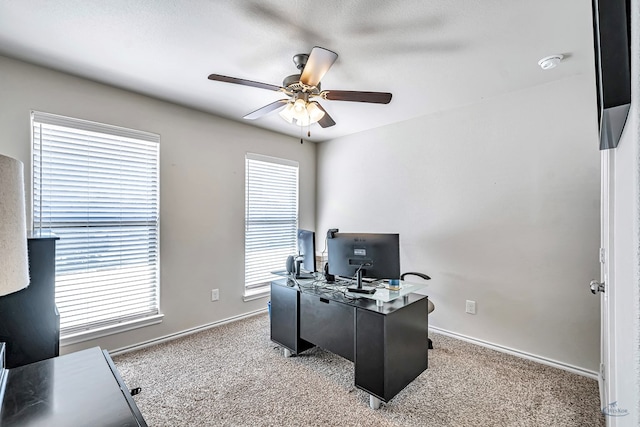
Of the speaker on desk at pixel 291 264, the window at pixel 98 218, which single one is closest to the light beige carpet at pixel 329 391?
the window at pixel 98 218

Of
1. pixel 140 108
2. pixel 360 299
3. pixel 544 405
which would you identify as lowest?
pixel 544 405

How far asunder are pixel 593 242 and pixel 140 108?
4395mm

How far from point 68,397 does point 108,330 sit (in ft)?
7.15

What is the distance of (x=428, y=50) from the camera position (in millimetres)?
2176

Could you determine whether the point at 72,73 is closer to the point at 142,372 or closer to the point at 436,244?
the point at 142,372

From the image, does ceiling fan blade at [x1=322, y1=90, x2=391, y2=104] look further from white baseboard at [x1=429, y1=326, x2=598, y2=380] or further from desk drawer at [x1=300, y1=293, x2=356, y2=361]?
white baseboard at [x1=429, y1=326, x2=598, y2=380]

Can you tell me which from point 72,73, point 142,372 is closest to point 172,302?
point 142,372

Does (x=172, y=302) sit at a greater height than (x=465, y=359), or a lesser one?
greater

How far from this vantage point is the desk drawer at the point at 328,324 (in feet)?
7.49

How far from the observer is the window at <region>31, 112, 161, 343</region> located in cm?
246

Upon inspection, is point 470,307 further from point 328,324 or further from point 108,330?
point 108,330

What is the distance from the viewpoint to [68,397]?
0.98m

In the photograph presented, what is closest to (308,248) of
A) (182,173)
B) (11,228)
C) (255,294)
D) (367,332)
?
(367,332)

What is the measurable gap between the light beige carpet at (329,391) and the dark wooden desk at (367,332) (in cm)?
15
